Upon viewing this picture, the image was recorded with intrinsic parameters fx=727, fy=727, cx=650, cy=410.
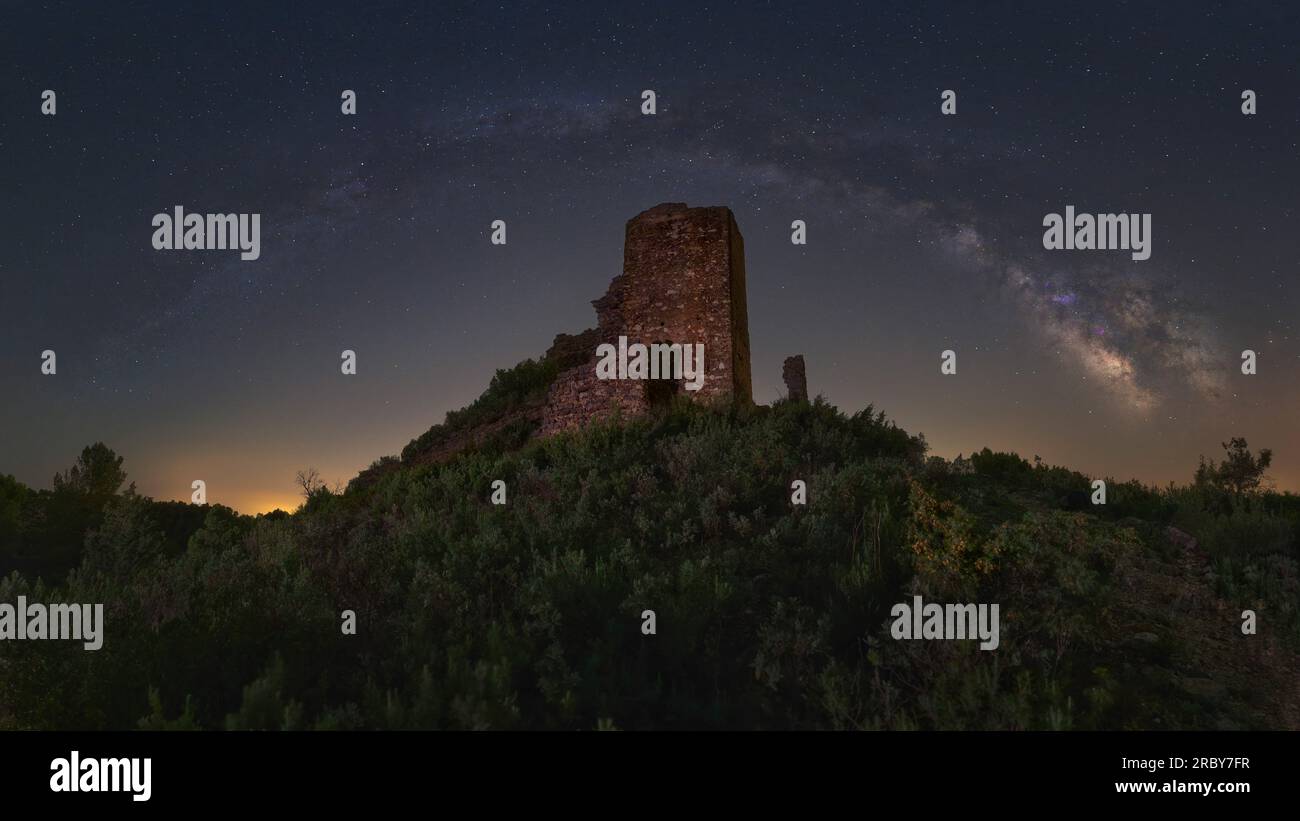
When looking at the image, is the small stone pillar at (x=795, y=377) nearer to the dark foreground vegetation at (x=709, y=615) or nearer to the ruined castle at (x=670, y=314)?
the ruined castle at (x=670, y=314)

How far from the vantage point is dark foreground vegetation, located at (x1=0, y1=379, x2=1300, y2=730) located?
5.89m

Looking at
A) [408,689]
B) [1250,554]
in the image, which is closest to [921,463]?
[1250,554]

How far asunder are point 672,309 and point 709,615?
43.6 ft

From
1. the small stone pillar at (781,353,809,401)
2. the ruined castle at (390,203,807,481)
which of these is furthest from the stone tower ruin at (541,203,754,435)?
the small stone pillar at (781,353,809,401)

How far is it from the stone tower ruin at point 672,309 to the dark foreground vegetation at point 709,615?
261 inches

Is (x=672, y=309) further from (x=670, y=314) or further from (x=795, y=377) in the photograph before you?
A: (x=795, y=377)

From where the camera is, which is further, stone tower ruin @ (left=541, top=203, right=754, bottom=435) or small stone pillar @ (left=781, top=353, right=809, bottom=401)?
small stone pillar @ (left=781, top=353, right=809, bottom=401)

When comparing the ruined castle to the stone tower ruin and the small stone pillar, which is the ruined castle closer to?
the stone tower ruin

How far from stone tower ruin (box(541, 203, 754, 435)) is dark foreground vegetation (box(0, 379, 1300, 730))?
21.8ft

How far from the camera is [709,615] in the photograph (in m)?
7.19

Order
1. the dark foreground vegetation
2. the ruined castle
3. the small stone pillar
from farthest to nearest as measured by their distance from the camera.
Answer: the small stone pillar → the ruined castle → the dark foreground vegetation

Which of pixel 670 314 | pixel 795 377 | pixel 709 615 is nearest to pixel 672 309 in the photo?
pixel 670 314

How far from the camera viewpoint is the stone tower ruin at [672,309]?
19.0 metres
